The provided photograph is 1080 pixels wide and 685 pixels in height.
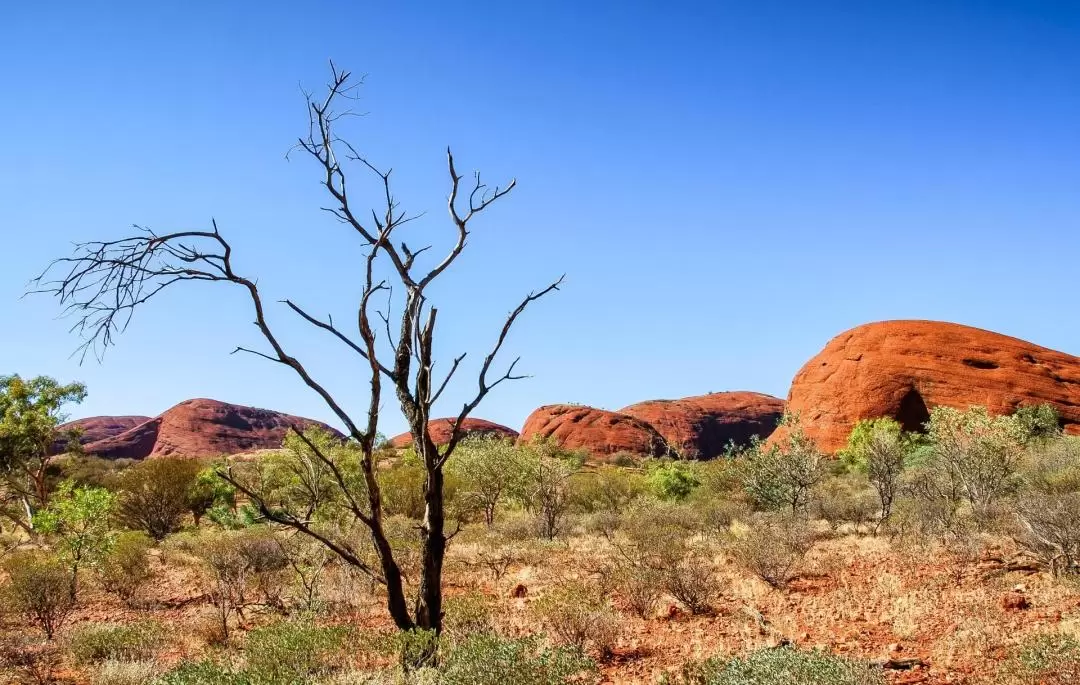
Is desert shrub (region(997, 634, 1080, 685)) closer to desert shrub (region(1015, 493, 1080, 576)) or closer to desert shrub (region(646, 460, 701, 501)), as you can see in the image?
desert shrub (region(1015, 493, 1080, 576))

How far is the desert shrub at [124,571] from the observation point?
13227mm

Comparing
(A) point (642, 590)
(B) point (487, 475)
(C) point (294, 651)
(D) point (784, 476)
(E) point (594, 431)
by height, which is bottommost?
(A) point (642, 590)

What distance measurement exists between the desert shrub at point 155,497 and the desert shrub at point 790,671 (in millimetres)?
23520

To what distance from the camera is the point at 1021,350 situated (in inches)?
1965

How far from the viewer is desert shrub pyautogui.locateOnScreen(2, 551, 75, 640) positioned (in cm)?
1085

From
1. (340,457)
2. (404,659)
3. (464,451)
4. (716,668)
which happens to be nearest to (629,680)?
(716,668)

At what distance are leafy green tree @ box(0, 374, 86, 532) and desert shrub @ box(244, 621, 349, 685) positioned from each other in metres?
25.7

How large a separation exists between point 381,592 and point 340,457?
1405 cm

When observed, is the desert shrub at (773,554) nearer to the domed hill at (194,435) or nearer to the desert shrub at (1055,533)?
the desert shrub at (1055,533)

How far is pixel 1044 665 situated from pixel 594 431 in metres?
65.8

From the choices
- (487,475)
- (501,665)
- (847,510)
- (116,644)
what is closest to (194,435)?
(487,475)

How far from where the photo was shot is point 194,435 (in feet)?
322

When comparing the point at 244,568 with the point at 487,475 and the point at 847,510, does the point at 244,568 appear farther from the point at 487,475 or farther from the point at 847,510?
the point at 847,510

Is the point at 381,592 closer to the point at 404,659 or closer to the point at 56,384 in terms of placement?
the point at 404,659
